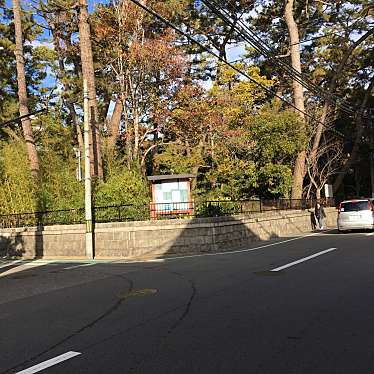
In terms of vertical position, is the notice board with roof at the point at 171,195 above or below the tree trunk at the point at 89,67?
below

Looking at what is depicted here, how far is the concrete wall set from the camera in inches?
677

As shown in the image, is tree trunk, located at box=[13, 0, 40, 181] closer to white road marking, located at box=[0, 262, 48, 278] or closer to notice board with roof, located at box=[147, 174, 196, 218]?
white road marking, located at box=[0, 262, 48, 278]

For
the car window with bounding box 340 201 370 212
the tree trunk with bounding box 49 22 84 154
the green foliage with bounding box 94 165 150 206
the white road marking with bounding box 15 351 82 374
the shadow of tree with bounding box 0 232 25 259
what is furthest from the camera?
the tree trunk with bounding box 49 22 84 154

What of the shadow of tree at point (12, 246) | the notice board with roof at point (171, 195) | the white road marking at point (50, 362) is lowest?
the white road marking at point (50, 362)

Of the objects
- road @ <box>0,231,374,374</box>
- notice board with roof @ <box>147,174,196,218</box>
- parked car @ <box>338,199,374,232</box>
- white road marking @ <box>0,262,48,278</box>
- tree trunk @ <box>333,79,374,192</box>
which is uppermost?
tree trunk @ <box>333,79,374,192</box>

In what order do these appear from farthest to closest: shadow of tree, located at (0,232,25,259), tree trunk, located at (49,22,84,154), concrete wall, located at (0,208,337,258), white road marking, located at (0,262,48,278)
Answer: tree trunk, located at (49,22,84,154) → shadow of tree, located at (0,232,25,259) → concrete wall, located at (0,208,337,258) → white road marking, located at (0,262,48,278)

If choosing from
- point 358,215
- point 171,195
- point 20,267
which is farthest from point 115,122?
point 358,215

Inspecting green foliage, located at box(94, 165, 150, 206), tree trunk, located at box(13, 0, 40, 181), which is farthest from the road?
tree trunk, located at box(13, 0, 40, 181)

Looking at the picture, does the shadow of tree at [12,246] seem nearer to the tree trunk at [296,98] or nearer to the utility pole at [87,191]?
the utility pole at [87,191]

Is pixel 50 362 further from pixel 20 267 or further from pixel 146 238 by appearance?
pixel 146 238

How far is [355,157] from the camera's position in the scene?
41.3 m

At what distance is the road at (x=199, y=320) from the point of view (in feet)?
15.7

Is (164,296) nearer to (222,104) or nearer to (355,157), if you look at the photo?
(222,104)

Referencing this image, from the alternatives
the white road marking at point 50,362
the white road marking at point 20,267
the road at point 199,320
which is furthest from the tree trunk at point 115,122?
the white road marking at point 50,362
